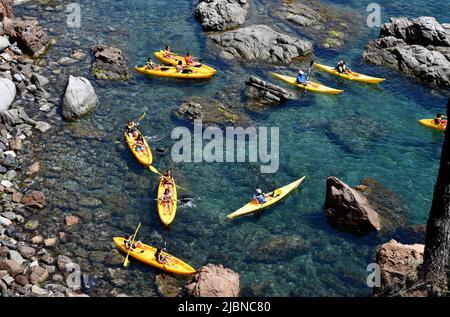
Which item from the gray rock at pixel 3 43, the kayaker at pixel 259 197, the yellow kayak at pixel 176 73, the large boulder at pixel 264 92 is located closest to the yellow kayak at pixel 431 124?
the large boulder at pixel 264 92

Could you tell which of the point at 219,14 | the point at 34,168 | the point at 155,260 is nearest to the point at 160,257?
the point at 155,260

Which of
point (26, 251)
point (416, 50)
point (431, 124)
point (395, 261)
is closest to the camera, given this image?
point (395, 261)

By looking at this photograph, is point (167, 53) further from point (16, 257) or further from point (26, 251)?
point (16, 257)

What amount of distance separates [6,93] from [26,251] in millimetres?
14746

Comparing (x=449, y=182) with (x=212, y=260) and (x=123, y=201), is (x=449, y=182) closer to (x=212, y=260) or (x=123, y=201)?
(x=212, y=260)

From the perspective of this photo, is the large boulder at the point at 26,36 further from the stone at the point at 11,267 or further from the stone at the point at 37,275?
the stone at the point at 37,275

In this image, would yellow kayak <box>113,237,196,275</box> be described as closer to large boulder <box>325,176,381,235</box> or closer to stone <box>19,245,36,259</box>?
stone <box>19,245,36,259</box>

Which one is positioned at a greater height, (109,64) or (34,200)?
(109,64)

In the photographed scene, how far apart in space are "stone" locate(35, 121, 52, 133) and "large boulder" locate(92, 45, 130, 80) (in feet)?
25.3

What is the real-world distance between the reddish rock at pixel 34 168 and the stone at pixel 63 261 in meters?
7.79

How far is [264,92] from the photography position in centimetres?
3959

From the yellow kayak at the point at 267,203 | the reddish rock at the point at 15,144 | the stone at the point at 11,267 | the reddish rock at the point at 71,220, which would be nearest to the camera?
the stone at the point at 11,267

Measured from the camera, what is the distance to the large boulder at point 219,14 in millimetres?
49031
